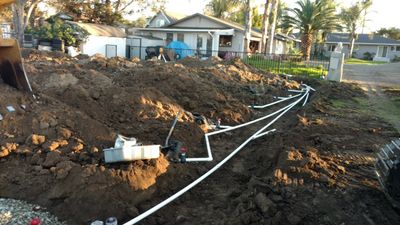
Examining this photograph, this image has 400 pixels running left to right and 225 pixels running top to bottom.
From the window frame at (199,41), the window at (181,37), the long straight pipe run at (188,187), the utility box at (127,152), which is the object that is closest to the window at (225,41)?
the window frame at (199,41)

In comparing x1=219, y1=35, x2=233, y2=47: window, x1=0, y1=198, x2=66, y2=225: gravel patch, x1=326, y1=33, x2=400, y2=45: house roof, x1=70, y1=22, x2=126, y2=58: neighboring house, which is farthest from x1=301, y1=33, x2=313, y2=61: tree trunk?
x1=326, y1=33, x2=400, y2=45: house roof

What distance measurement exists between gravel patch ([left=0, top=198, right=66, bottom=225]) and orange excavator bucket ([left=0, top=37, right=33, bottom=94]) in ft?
9.97

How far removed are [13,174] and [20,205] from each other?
0.67 meters

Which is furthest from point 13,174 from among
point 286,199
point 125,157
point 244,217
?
point 286,199

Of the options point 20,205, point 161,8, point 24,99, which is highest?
point 161,8

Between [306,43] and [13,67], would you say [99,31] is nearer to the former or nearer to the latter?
[306,43]

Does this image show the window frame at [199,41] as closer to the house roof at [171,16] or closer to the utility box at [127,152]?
the house roof at [171,16]

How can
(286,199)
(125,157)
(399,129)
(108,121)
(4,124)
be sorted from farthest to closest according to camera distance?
(399,129) < (108,121) < (4,124) < (125,157) < (286,199)

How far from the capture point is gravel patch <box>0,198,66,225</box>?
4.63 metres

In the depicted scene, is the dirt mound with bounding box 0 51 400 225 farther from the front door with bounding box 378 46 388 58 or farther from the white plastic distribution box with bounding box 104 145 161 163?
the front door with bounding box 378 46 388 58

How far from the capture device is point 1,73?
7449 mm

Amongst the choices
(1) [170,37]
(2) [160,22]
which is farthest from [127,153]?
(2) [160,22]

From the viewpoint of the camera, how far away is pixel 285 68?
23.8 meters

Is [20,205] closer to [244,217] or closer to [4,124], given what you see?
[4,124]
